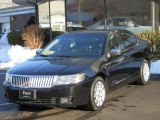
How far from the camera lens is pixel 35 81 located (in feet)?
25.9

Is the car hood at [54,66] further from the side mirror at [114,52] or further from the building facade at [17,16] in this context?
the building facade at [17,16]

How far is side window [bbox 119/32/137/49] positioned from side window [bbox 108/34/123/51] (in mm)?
237

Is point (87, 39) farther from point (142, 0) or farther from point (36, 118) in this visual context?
point (142, 0)

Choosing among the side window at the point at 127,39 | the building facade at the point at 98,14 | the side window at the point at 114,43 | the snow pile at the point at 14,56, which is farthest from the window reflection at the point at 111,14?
the side window at the point at 114,43

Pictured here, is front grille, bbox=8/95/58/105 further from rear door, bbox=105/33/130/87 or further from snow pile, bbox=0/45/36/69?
snow pile, bbox=0/45/36/69

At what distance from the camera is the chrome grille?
7.82 m

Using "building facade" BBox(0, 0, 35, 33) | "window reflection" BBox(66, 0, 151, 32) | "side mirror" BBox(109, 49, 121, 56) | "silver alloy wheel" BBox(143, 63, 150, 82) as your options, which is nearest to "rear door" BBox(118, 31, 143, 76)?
"silver alloy wheel" BBox(143, 63, 150, 82)

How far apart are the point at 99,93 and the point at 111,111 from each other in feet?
1.35

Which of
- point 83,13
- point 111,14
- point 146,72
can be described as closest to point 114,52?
point 146,72

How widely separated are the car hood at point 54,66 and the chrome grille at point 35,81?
0.10 m

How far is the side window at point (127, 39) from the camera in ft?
32.7

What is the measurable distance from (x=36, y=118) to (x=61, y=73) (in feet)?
3.02

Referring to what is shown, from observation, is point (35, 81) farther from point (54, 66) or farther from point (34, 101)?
point (54, 66)

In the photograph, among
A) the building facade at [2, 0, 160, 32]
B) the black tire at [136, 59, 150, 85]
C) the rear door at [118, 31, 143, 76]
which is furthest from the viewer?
the building facade at [2, 0, 160, 32]
